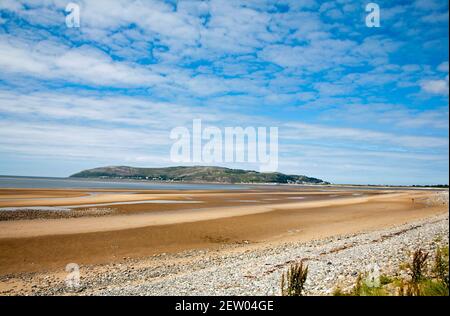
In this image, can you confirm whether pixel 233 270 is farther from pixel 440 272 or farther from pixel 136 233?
pixel 136 233

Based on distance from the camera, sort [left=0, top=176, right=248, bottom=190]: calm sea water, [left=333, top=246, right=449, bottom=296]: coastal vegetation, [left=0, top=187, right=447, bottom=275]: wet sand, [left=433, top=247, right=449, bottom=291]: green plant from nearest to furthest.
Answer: [left=333, top=246, right=449, bottom=296]: coastal vegetation, [left=433, top=247, right=449, bottom=291]: green plant, [left=0, top=187, right=447, bottom=275]: wet sand, [left=0, top=176, right=248, bottom=190]: calm sea water

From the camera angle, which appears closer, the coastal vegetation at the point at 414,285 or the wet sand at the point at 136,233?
Result: the coastal vegetation at the point at 414,285

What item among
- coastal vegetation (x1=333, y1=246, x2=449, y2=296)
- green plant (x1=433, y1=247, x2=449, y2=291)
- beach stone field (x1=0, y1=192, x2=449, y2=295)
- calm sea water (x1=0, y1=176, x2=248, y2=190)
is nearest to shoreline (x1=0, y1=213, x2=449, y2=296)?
beach stone field (x1=0, y1=192, x2=449, y2=295)

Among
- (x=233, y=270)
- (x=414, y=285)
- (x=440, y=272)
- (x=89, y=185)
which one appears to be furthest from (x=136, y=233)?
(x=89, y=185)

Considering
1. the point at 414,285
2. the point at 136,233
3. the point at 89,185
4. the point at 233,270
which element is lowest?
the point at 89,185

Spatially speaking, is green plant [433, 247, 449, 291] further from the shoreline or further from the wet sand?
the wet sand

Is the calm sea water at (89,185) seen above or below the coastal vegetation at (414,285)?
below

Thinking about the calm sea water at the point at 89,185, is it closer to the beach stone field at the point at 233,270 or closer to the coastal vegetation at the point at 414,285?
the beach stone field at the point at 233,270

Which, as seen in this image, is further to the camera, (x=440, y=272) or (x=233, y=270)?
(x=233, y=270)

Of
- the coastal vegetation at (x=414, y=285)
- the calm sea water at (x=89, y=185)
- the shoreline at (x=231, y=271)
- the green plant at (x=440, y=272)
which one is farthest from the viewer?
the calm sea water at (x=89, y=185)

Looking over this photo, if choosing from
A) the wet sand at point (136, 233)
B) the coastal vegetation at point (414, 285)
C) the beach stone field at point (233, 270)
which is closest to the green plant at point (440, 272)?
the coastal vegetation at point (414, 285)

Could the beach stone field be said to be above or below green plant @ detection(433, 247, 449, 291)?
below

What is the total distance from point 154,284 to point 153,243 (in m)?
7.99
